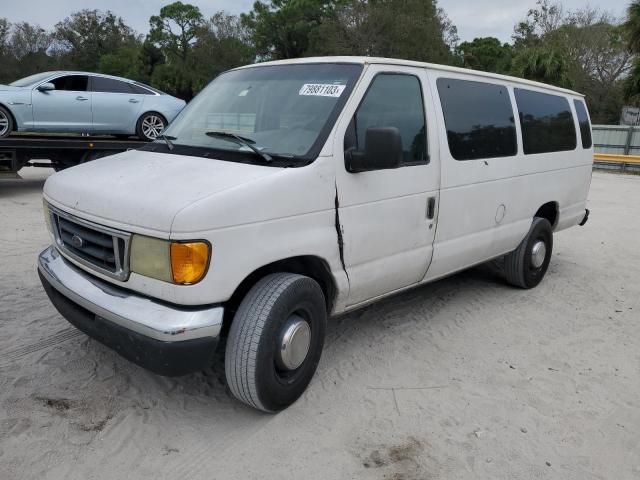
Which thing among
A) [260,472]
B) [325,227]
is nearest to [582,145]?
[325,227]

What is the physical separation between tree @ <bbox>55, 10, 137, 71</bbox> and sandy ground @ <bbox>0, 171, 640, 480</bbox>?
203 ft

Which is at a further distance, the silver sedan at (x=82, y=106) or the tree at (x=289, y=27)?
the tree at (x=289, y=27)

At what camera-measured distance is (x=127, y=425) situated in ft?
9.55

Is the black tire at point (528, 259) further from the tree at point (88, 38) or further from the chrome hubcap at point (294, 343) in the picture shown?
the tree at point (88, 38)

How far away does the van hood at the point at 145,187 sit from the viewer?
2.55m

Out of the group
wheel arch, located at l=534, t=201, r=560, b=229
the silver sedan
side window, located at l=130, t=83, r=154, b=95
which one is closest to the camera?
wheel arch, located at l=534, t=201, r=560, b=229

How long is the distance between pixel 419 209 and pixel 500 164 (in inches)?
47.3

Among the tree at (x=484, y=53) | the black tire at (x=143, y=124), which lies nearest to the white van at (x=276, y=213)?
the black tire at (x=143, y=124)

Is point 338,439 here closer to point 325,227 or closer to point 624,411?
point 325,227

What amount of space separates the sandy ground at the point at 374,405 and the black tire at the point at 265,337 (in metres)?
0.21

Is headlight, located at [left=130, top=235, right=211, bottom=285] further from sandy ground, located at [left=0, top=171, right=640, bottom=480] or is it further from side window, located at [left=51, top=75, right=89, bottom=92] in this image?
side window, located at [left=51, top=75, right=89, bottom=92]

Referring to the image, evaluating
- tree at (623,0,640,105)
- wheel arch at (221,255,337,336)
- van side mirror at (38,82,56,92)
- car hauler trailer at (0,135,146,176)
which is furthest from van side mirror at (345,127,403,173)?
tree at (623,0,640,105)

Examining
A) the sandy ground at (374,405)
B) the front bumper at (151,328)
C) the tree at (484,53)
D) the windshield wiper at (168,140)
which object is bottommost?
the sandy ground at (374,405)

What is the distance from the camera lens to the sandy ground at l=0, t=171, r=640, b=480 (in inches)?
105
